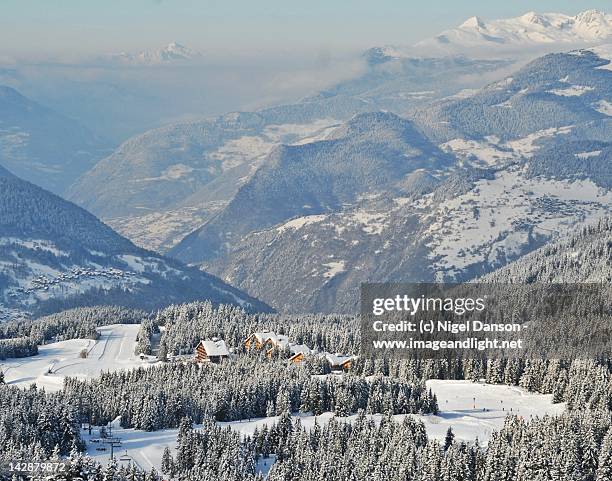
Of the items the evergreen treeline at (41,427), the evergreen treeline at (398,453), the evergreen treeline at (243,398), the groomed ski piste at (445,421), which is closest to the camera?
the evergreen treeline at (398,453)

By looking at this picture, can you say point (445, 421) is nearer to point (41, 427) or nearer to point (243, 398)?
point (243, 398)

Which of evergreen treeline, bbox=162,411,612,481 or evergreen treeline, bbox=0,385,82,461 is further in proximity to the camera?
evergreen treeline, bbox=0,385,82,461

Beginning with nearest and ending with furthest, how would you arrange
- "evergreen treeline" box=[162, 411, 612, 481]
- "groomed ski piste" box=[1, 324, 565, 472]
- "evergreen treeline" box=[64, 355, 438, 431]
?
"evergreen treeline" box=[162, 411, 612, 481]
"groomed ski piste" box=[1, 324, 565, 472]
"evergreen treeline" box=[64, 355, 438, 431]

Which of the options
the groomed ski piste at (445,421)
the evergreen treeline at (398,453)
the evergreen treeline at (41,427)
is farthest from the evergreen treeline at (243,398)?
the evergreen treeline at (398,453)

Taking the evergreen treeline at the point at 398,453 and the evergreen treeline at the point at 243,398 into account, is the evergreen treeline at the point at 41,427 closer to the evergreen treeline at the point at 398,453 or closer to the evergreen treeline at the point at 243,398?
the evergreen treeline at the point at 243,398

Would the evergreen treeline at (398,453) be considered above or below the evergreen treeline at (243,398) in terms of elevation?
above

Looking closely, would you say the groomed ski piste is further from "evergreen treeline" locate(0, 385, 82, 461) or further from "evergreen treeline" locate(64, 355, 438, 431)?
"evergreen treeline" locate(0, 385, 82, 461)

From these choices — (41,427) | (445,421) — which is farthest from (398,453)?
(41,427)

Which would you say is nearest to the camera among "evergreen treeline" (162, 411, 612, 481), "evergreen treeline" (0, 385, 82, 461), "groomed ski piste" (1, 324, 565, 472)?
"evergreen treeline" (162, 411, 612, 481)

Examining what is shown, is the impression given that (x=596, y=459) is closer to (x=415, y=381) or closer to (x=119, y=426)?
(x=415, y=381)

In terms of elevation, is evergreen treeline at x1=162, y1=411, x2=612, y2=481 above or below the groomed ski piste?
above

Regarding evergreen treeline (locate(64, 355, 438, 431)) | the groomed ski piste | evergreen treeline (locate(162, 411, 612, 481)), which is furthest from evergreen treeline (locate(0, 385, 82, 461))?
evergreen treeline (locate(162, 411, 612, 481))
